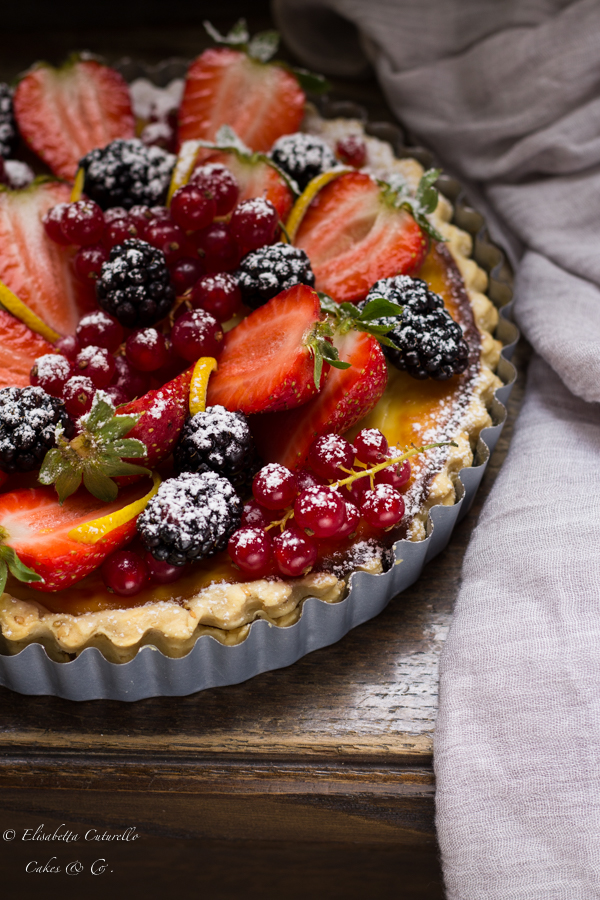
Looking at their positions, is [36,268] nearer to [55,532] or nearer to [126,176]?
[126,176]

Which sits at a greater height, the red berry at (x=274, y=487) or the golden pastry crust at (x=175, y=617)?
the red berry at (x=274, y=487)

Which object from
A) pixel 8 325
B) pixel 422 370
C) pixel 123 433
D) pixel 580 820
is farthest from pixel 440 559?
pixel 8 325

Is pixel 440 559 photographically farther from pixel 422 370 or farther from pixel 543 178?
pixel 543 178

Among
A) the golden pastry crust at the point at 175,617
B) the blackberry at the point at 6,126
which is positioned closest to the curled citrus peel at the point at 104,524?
the golden pastry crust at the point at 175,617

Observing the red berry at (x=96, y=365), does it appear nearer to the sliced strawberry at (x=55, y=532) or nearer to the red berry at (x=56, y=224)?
the sliced strawberry at (x=55, y=532)

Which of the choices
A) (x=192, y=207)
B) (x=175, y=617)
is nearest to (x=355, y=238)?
(x=192, y=207)

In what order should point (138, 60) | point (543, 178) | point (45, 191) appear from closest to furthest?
point (45, 191)
point (543, 178)
point (138, 60)
